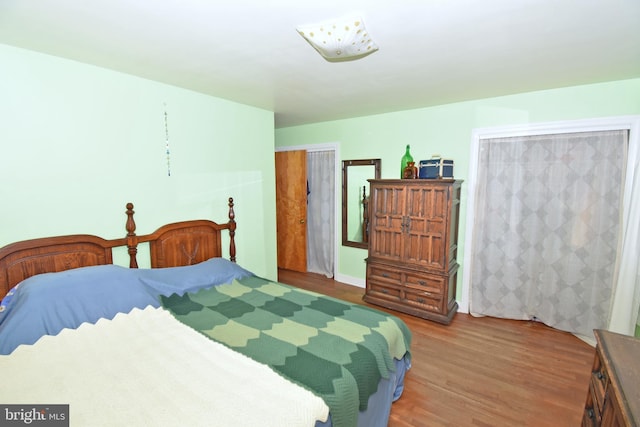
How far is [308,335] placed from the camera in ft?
5.85

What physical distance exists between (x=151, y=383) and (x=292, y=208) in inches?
140

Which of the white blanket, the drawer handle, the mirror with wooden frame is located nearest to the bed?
the white blanket

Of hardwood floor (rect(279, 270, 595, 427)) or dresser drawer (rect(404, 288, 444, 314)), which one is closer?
hardwood floor (rect(279, 270, 595, 427))

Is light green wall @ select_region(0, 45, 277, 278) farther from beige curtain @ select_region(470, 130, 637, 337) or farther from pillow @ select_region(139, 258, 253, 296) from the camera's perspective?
beige curtain @ select_region(470, 130, 637, 337)

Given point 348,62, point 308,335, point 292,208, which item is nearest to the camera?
point 308,335

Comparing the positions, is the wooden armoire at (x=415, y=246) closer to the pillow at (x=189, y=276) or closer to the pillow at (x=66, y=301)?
the pillow at (x=189, y=276)

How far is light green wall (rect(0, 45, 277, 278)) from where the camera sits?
1.90m

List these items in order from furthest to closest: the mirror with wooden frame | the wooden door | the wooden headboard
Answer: the wooden door, the mirror with wooden frame, the wooden headboard

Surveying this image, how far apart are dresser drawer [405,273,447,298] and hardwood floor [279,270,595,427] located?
0.32 metres

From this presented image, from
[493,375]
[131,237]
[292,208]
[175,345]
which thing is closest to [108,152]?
[131,237]

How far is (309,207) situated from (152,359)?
136 inches

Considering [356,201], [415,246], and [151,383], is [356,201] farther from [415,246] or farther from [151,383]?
[151,383]

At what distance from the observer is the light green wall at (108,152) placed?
6.22 feet

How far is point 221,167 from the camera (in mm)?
3066
